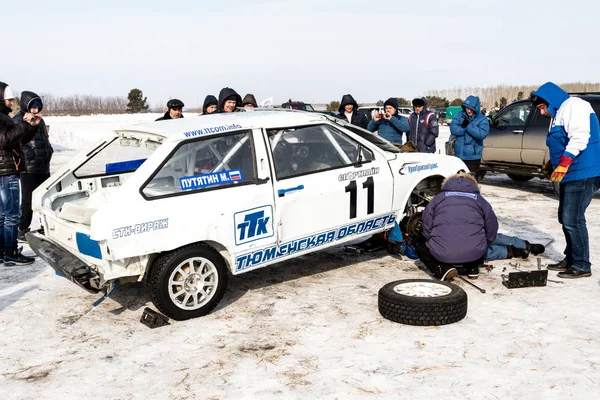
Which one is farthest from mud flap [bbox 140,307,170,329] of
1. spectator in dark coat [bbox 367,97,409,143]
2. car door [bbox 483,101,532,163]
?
car door [bbox 483,101,532,163]

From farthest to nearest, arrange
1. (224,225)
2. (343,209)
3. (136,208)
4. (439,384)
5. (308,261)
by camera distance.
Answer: (308,261) → (343,209) → (224,225) → (136,208) → (439,384)

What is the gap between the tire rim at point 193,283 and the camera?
15.8 ft

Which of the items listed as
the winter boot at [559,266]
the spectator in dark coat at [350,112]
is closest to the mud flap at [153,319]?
the winter boot at [559,266]

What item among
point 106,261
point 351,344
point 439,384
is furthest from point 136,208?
point 439,384

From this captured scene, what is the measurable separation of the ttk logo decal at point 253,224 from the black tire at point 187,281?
0.28 metres

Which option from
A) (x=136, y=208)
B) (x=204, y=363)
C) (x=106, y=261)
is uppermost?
(x=136, y=208)

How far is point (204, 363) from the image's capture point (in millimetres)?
4168

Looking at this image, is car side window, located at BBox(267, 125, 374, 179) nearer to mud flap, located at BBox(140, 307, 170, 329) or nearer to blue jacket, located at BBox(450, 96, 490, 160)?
mud flap, located at BBox(140, 307, 170, 329)

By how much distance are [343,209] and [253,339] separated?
1.75m

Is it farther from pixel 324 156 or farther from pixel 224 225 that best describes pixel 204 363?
pixel 324 156

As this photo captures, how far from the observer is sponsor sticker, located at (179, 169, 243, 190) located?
15.9ft

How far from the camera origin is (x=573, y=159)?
18.3ft

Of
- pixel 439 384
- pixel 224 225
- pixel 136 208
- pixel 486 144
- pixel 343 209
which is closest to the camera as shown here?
pixel 439 384

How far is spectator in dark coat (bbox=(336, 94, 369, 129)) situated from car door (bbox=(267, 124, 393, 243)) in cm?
401
